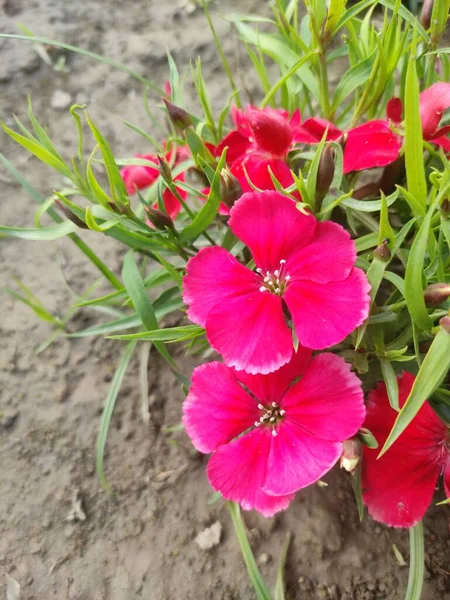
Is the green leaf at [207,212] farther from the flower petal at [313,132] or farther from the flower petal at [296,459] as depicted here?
the flower petal at [296,459]

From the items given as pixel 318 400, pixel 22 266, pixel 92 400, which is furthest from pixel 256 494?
pixel 22 266

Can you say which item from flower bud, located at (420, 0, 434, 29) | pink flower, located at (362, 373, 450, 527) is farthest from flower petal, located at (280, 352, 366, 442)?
flower bud, located at (420, 0, 434, 29)

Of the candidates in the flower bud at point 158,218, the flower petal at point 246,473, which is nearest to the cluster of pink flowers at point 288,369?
the flower petal at point 246,473

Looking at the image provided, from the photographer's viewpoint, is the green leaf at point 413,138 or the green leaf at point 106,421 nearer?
the green leaf at point 413,138

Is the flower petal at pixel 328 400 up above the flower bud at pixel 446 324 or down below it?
below

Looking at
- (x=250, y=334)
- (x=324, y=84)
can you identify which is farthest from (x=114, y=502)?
(x=324, y=84)

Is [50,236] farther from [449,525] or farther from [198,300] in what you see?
[449,525]

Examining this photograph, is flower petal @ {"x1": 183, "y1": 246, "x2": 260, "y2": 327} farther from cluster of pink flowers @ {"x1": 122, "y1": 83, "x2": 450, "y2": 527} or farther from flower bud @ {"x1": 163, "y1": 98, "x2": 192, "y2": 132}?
flower bud @ {"x1": 163, "y1": 98, "x2": 192, "y2": 132}

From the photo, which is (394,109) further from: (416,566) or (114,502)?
(114,502)
